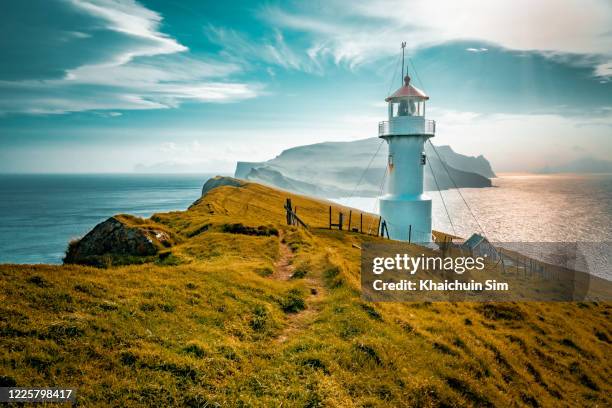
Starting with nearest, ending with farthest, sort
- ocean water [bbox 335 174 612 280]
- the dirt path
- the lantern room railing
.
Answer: the dirt path < the lantern room railing < ocean water [bbox 335 174 612 280]

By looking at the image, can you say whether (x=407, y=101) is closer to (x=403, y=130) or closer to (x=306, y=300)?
(x=403, y=130)

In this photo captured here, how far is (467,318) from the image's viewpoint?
674 inches

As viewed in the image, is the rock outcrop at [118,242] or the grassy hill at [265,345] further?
the rock outcrop at [118,242]

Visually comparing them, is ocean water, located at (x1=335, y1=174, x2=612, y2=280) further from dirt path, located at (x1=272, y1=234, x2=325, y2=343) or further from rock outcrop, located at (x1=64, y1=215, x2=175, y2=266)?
rock outcrop, located at (x1=64, y1=215, x2=175, y2=266)

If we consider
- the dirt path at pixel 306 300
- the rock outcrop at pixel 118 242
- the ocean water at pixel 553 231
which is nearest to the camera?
the dirt path at pixel 306 300

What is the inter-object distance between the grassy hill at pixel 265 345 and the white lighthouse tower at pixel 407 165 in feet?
61.3

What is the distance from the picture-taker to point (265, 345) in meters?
A: 11.5

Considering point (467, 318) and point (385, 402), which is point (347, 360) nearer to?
point (385, 402)

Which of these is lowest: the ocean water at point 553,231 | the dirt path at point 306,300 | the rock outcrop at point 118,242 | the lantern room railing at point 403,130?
the ocean water at point 553,231

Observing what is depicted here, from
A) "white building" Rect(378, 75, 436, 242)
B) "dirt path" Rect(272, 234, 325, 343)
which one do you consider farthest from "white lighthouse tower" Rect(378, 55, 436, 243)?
"dirt path" Rect(272, 234, 325, 343)

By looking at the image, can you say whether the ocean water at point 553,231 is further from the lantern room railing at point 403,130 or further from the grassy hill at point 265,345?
the grassy hill at point 265,345

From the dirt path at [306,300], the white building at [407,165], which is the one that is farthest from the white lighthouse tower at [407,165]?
the dirt path at [306,300]

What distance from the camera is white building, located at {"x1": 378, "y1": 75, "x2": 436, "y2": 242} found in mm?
36188

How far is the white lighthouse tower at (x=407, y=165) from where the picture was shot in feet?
119
